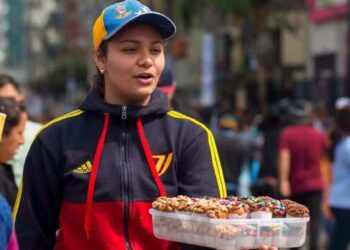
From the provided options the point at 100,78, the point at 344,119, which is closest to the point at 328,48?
the point at 344,119

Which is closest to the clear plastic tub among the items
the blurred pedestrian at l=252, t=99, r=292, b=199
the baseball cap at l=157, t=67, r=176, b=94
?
the baseball cap at l=157, t=67, r=176, b=94

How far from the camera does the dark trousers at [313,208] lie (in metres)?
12.5

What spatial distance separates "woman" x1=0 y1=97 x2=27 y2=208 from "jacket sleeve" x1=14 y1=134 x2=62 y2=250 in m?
1.71

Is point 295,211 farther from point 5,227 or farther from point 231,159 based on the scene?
point 231,159

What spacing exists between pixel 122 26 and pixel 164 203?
69 centimetres

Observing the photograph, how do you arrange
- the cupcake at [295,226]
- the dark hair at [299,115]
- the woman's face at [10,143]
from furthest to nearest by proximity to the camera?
the dark hair at [299,115]
the woman's face at [10,143]
the cupcake at [295,226]

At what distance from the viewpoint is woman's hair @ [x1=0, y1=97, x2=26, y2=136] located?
6.23 m

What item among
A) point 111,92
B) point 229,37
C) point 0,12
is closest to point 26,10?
point 0,12

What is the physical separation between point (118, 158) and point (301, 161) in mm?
8480

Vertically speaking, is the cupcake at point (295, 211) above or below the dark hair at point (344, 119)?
above

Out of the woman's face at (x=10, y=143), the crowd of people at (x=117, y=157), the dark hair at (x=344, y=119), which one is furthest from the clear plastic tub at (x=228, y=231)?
the dark hair at (x=344, y=119)

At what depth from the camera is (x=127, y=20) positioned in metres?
4.07

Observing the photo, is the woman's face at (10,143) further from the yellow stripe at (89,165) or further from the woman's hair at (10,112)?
the yellow stripe at (89,165)

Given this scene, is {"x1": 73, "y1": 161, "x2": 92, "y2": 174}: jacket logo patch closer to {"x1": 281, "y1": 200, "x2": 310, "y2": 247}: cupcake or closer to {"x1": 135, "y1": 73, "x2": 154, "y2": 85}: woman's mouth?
{"x1": 135, "y1": 73, "x2": 154, "y2": 85}: woman's mouth
